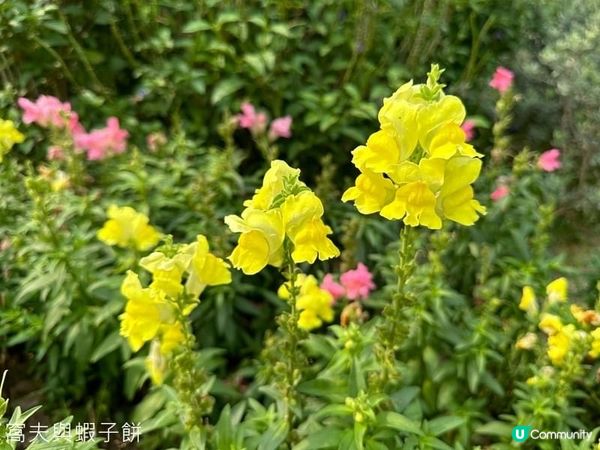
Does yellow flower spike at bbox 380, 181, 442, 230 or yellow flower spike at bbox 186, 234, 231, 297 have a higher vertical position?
yellow flower spike at bbox 380, 181, 442, 230

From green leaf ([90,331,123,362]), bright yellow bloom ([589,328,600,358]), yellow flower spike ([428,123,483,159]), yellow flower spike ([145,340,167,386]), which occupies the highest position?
yellow flower spike ([428,123,483,159])

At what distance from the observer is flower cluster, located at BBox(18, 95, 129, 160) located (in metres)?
2.85

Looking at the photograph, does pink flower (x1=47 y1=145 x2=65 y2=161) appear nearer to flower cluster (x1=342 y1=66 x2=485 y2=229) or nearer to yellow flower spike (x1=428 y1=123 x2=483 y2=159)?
flower cluster (x1=342 y1=66 x2=485 y2=229)

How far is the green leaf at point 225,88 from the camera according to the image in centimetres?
345

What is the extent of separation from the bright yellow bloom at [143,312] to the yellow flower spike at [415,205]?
28.9 inches

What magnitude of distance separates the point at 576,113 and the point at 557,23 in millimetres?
604

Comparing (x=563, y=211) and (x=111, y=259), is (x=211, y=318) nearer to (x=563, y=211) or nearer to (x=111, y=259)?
(x=111, y=259)

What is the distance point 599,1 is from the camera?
393 centimetres

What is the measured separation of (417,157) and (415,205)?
0.42ft

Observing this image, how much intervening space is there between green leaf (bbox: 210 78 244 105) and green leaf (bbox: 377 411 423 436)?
2.11 metres

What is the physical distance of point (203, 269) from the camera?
6.07ft

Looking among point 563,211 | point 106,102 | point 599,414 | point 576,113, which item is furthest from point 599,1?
point 106,102

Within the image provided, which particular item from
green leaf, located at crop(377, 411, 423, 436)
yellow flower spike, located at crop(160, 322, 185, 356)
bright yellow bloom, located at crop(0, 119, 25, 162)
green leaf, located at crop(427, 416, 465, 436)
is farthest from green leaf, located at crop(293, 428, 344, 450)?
bright yellow bloom, located at crop(0, 119, 25, 162)

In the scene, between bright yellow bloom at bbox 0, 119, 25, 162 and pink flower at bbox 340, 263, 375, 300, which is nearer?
bright yellow bloom at bbox 0, 119, 25, 162
